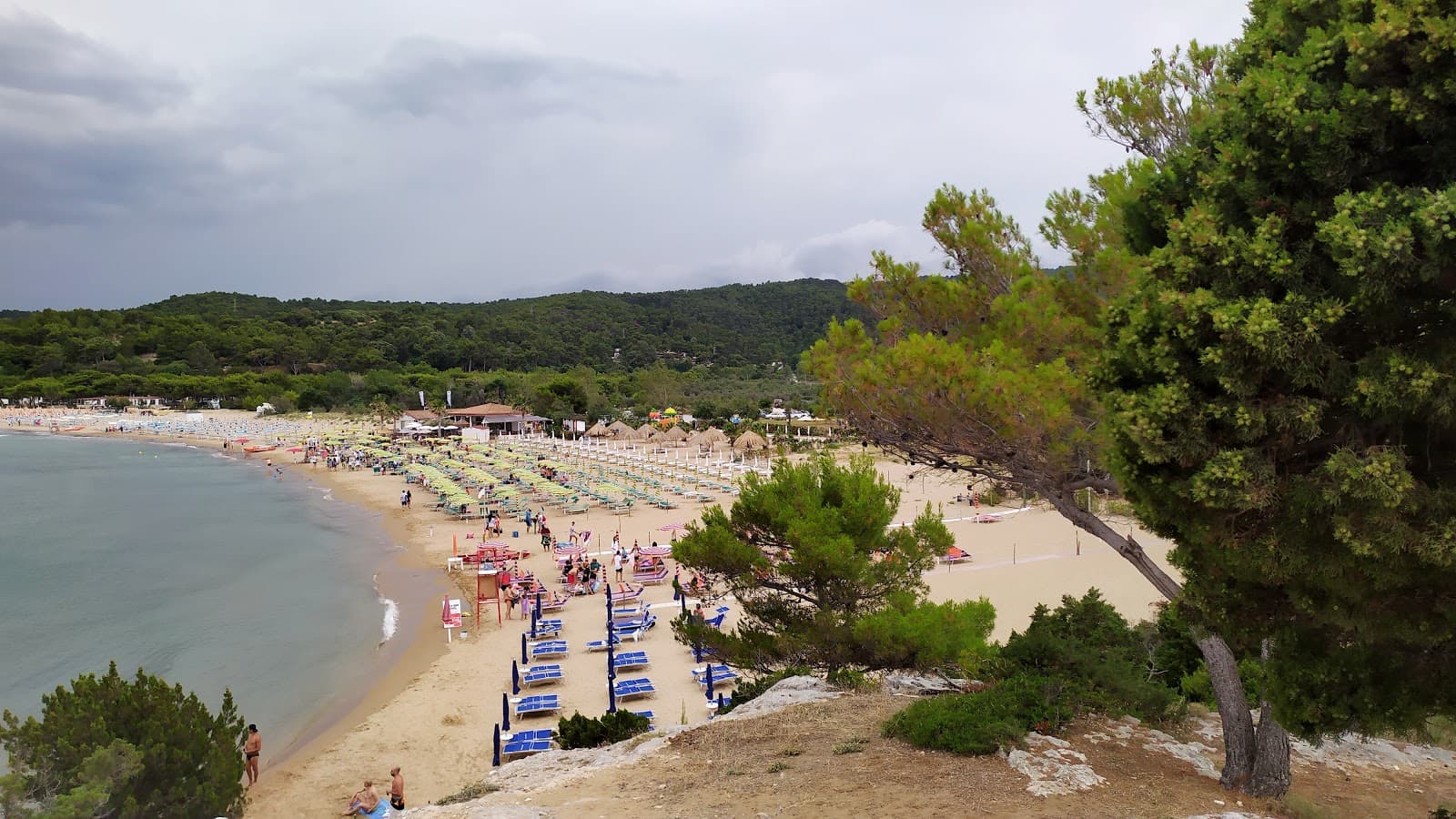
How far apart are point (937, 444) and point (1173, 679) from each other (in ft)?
15.8

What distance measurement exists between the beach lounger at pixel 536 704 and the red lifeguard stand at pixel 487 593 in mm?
4991

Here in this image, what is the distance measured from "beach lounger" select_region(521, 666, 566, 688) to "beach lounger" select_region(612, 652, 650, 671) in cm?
97

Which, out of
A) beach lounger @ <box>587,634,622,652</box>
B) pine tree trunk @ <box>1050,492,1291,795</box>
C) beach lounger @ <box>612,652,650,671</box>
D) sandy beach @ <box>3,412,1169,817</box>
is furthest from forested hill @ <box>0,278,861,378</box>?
pine tree trunk @ <box>1050,492,1291,795</box>

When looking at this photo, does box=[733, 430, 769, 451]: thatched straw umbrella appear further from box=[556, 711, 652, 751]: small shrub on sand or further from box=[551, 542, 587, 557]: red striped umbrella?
box=[556, 711, 652, 751]: small shrub on sand

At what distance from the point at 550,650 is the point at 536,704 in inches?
96.3

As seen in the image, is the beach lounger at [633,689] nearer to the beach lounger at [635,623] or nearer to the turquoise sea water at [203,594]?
the beach lounger at [635,623]

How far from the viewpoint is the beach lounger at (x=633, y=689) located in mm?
12133

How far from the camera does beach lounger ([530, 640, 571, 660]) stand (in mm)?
14234

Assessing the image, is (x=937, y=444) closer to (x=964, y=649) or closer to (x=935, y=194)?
(x=935, y=194)

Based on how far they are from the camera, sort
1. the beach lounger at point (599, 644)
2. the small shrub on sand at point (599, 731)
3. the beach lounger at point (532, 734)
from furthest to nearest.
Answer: the beach lounger at point (599, 644)
the beach lounger at point (532, 734)
the small shrub on sand at point (599, 731)

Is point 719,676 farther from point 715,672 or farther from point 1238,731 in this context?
point 1238,731

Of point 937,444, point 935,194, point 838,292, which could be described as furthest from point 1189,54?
point 838,292

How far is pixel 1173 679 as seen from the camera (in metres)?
8.51

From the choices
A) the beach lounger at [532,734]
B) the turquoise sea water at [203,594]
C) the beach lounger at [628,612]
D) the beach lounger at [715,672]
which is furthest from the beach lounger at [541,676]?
the turquoise sea water at [203,594]
